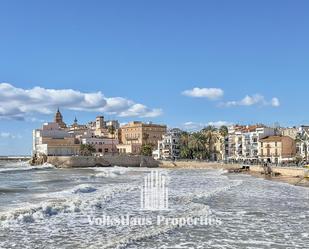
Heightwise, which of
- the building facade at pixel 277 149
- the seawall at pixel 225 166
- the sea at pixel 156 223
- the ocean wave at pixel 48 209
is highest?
the building facade at pixel 277 149

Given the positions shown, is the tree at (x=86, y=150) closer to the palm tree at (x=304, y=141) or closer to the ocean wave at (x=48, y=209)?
the palm tree at (x=304, y=141)

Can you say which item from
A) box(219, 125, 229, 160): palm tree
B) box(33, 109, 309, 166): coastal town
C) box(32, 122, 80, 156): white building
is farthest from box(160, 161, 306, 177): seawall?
box(32, 122, 80, 156): white building

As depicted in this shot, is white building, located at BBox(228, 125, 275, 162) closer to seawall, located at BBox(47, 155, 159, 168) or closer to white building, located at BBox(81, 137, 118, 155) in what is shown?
seawall, located at BBox(47, 155, 159, 168)

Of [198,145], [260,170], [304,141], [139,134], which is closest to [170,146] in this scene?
[198,145]

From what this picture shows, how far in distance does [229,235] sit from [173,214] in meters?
5.73

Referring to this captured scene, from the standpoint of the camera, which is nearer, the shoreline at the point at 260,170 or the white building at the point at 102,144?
the shoreline at the point at 260,170

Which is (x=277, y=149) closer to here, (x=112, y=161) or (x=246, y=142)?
(x=246, y=142)

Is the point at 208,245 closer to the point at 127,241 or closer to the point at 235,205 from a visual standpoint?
the point at 127,241

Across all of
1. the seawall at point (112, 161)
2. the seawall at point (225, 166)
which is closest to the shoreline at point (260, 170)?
the seawall at point (225, 166)

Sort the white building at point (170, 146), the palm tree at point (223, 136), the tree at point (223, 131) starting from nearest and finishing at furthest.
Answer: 1. the palm tree at point (223, 136)
2. the tree at point (223, 131)
3. the white building at point (170, 146)

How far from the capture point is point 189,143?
410 feet

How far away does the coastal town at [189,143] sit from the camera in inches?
3839

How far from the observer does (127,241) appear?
55.9 ft

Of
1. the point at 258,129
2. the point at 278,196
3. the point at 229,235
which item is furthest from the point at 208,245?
the point at 258,129
